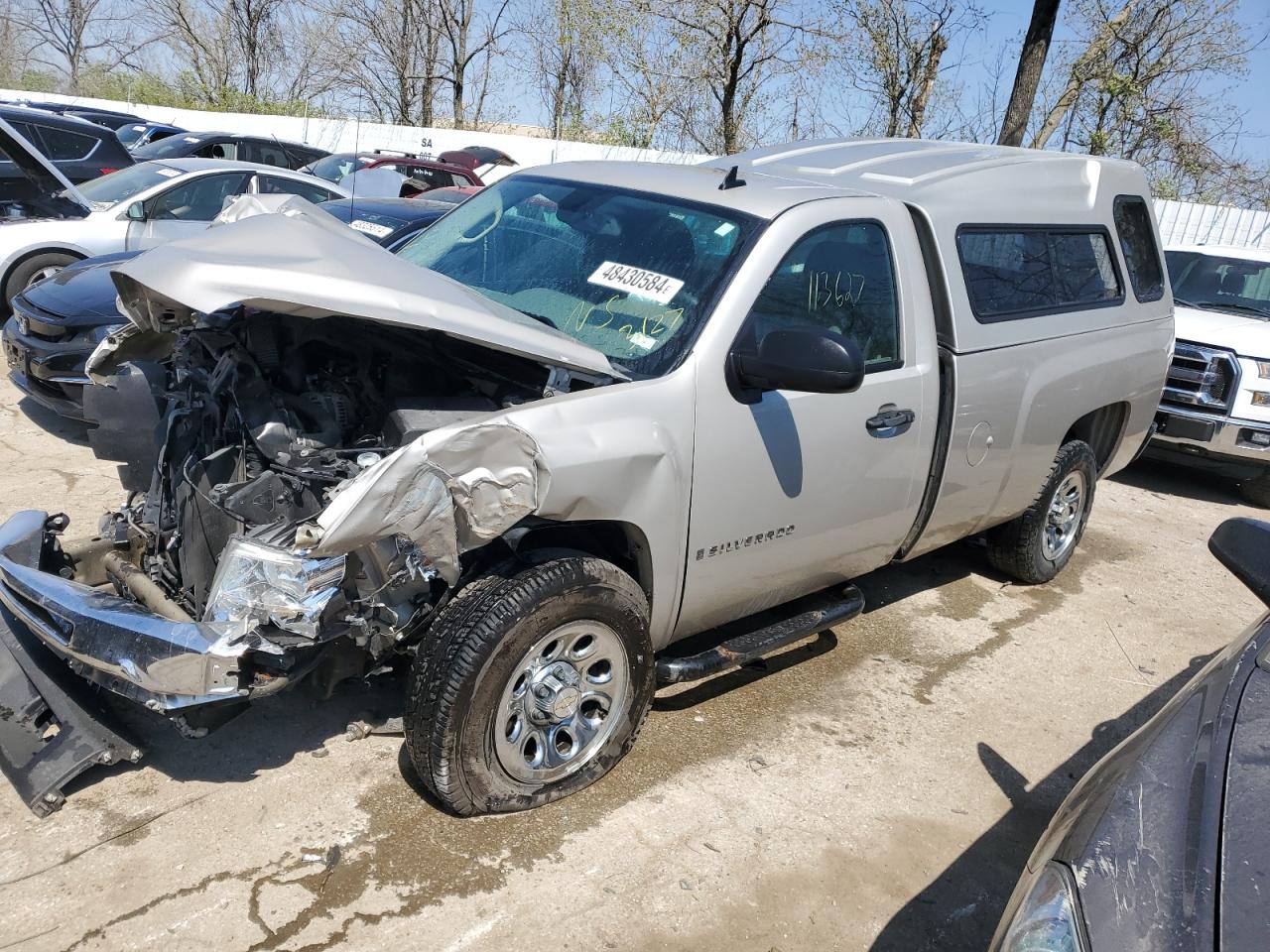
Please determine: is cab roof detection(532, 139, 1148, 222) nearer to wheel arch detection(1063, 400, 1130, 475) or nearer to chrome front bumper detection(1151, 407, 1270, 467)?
wheel arch detection(1063, 400, 1130, 475)

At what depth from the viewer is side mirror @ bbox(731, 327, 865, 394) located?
313 centimetres

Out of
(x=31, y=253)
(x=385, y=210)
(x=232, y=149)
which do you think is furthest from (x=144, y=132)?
(x=31, y=253)

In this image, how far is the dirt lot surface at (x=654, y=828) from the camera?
2.75 meters

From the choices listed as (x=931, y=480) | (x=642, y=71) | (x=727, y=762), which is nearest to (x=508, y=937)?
(x=727, y=762)

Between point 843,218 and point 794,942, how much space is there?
2.51m

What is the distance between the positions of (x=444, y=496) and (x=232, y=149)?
14724 millimetres

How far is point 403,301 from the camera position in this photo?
2875 millimetres

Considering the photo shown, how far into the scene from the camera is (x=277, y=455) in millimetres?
3115

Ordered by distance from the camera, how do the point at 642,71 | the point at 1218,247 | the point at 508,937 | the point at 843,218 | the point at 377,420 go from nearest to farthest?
the point at 508,937, the point at 377,420, the point at 843,218, the point at 1218,247, the point at 642,71

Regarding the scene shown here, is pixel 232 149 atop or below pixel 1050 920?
atop

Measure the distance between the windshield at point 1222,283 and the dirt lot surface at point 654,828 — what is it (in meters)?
5.43

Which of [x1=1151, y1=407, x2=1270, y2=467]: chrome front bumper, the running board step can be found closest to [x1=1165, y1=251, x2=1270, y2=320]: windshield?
[x1=1151, y1=407, x2=1270, y2=467]: chrome front bumper

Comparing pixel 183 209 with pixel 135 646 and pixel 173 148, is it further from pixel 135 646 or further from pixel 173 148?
pixel 173 148

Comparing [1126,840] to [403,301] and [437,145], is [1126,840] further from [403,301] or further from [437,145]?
[437,145]
